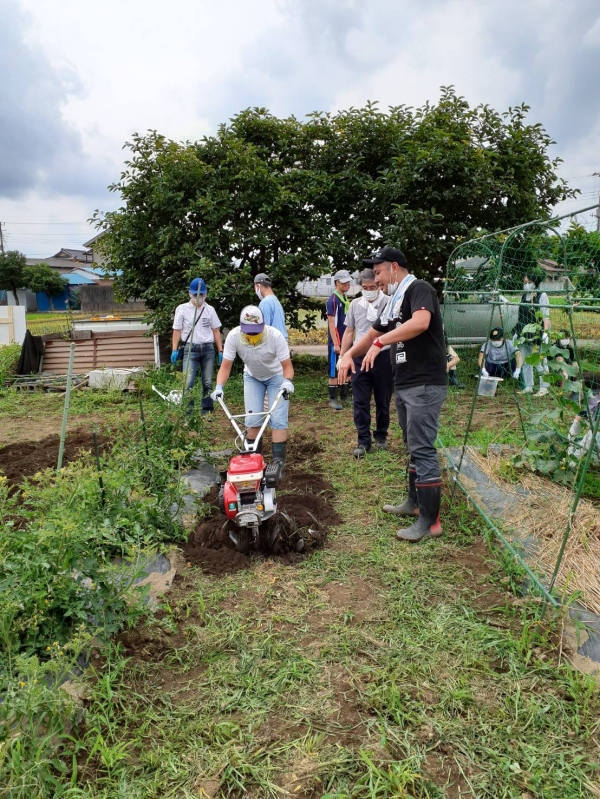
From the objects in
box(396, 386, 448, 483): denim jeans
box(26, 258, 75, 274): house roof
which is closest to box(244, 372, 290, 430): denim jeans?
box(396, 386, 448, 483): denim jeans

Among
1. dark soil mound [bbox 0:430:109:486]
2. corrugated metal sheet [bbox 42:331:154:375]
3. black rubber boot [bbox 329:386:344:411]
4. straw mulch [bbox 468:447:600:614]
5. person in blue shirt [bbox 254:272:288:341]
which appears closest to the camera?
straw mulch [bbox 468:447:600:614]

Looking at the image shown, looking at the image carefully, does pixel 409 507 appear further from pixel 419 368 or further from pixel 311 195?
pixel 311 195

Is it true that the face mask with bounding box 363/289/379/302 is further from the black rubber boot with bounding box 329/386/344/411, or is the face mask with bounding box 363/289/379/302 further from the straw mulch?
the black rubber boot with bounding box 329/386/344/411

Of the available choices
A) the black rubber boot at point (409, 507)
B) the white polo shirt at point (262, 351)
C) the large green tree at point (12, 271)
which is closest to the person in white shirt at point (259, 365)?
the white polo shirt at point (262, 351)

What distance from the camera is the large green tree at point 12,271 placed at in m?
39.8

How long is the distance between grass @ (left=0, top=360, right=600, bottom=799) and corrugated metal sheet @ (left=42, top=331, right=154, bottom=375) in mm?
7534

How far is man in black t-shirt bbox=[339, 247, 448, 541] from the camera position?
11.5 ft

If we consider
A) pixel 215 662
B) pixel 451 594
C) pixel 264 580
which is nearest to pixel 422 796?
pixel 215 662

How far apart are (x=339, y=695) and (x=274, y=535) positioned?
1.33 metres

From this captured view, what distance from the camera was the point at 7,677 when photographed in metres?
2.01

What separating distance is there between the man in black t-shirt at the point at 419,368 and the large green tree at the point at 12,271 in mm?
42066

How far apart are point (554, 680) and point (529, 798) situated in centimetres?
62

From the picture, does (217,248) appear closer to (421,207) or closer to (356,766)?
(421,207)

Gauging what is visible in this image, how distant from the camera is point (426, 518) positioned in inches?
148
